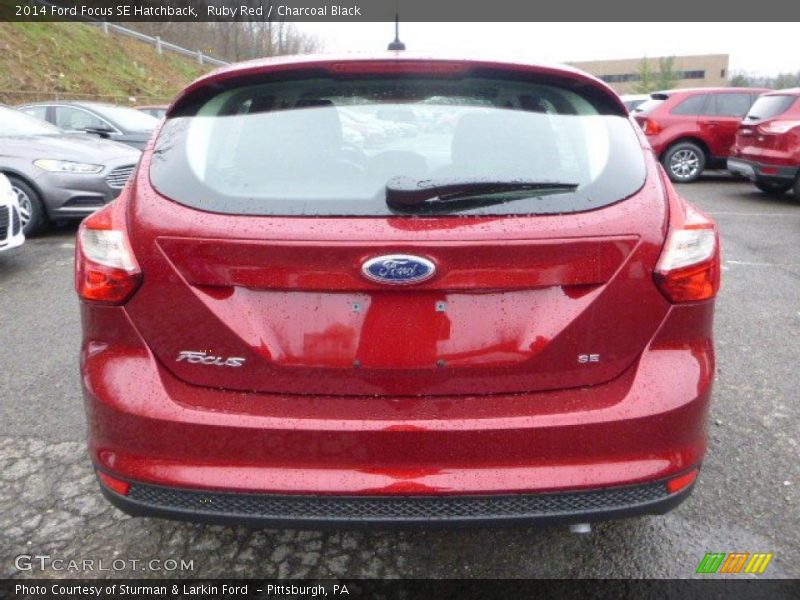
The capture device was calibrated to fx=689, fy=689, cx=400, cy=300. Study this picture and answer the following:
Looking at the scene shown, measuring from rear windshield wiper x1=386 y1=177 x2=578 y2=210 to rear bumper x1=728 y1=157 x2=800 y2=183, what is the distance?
9.08 meters

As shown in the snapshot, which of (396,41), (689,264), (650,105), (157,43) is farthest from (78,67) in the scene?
(689,264)

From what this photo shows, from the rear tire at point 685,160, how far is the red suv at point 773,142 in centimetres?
209

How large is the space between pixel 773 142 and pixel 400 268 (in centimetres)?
953

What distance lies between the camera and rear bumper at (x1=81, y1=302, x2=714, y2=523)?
1.75 metres

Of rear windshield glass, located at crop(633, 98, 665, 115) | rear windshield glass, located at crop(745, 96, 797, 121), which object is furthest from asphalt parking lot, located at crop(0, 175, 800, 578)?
rear windshield glass, located at crop(633, 98, 665, 115)

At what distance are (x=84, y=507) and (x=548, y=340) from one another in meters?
1.87

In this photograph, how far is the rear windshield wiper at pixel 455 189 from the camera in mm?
1753

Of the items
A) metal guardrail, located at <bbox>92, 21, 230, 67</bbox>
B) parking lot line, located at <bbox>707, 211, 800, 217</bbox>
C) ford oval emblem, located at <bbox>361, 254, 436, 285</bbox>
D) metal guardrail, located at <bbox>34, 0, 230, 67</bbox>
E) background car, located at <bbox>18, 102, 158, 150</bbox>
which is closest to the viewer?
ford oval emblem, located at <bbox>361, 254, 436, 285</bbox>

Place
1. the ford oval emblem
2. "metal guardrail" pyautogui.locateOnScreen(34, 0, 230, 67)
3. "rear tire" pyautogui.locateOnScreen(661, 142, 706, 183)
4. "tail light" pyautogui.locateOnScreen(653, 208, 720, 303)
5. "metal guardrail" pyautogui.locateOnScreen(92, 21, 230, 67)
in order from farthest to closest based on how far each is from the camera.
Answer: "metal guardrail" pyautogui.locateOnScreen(92, 21, 230, 67) < "metal guardrail" pyautogui.locateOnScreen(34, 0, 230, 67) < "rear tire" pyautogui.locateOnScreen(661, 142, 706, 183) < "tail light" pyautogui.locateOnScreen(653, 208, 720, 303) < the ford oval emblem

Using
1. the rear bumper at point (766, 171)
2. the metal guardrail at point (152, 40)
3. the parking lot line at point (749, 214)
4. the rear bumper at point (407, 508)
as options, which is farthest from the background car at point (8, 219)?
the metal guardrail at point (152, 40)

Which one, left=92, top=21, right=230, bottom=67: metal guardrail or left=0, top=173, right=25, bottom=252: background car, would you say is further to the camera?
left=92, top=21, right=230, bottom=67: metal guardrail

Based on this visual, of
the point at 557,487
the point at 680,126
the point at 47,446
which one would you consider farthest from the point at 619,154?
the point at 680,126

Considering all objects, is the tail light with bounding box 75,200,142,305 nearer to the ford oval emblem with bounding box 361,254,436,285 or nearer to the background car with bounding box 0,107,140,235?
the ford oval emblem with bounding box 361,254,436,285

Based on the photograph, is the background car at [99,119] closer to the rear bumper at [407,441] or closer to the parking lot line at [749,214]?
the parking lot line at [749,214]
